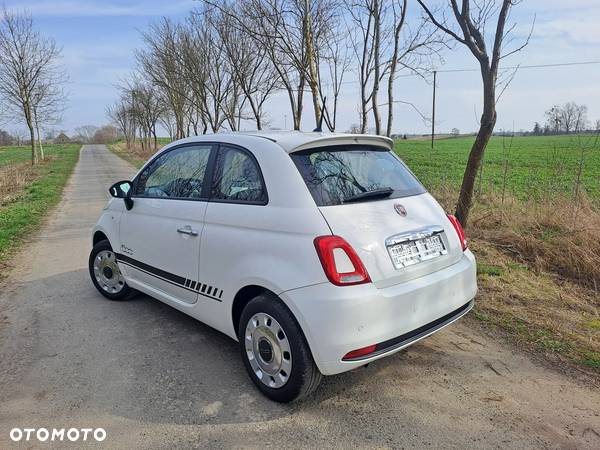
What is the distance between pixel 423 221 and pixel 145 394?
2232 millimetres

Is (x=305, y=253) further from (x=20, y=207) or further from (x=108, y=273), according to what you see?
(x=20, y=207)

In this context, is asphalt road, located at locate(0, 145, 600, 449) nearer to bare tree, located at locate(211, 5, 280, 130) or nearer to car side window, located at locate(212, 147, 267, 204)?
car side window, located at locate(212, 147, 267, 204)

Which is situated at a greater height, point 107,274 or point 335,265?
point 335,265

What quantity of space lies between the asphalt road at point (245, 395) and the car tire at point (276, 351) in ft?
0.44

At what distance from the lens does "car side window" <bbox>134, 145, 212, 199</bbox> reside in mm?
3539

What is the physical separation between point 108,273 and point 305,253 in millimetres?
2997

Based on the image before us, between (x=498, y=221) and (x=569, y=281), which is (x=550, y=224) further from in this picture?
(x=569, y=281)

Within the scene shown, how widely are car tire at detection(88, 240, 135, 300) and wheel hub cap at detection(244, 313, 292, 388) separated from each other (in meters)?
2.13

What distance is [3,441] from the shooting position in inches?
98.0

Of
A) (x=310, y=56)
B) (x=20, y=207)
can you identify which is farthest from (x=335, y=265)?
(x=20, y=207)

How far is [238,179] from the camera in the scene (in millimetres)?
3180

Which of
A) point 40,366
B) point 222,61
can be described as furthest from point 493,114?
point 222,61

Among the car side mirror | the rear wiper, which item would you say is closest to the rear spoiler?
the rear wiper

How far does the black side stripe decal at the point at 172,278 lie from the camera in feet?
10.7
